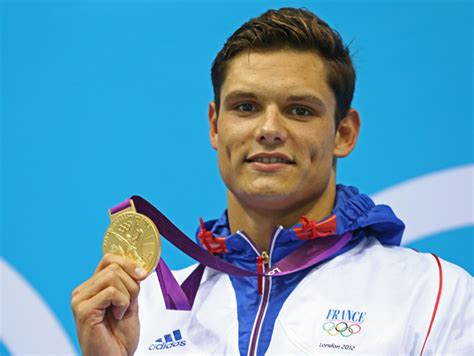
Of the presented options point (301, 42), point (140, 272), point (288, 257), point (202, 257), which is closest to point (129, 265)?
point (140, 272)

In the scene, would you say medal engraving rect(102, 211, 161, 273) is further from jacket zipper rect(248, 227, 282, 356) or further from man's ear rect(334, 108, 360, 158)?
man's ear rect(334, 108, 360, 158)

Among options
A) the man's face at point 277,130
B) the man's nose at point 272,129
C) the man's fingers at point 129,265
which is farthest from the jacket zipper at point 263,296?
the man's fingers at point 129,265

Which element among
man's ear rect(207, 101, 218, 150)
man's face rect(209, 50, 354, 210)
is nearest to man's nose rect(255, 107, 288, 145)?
man's face rect(209, 50, 354, 210)

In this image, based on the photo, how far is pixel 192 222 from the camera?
2.83 m

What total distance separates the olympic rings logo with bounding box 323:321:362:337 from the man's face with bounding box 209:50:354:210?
1.12 feet

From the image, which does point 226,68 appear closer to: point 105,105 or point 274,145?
point 274,145

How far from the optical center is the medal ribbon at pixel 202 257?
7.38 ft

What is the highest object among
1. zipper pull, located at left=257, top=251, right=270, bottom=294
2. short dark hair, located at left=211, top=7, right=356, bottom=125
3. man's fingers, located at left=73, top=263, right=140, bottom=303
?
short dark hair, located at left=211, top=7, right=356, bottom=125

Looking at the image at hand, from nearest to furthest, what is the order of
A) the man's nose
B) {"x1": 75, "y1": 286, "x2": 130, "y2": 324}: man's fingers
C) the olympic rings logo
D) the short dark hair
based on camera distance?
1. {"x1": 75, "y1": 286, "x2": 130, "y2": 324}: man's fingers
2. the olympic rings logo
3. the man's nose
4. the short dark hair

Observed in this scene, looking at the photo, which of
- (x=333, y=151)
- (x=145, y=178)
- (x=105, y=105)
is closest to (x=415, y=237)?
(x=333, y=151)

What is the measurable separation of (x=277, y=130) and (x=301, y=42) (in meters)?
0.26

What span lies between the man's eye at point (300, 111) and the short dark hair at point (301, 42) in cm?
11

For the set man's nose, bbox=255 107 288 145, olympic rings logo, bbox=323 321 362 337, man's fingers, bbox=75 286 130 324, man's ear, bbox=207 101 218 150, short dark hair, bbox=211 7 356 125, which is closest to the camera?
man's fingers, bbox=75 286 130 324

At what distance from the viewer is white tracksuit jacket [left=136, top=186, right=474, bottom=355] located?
203 cm
